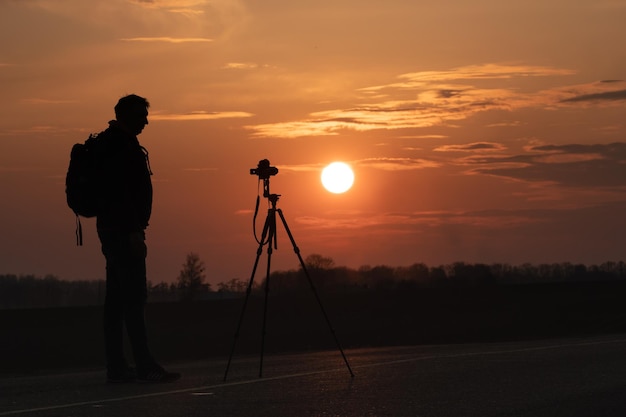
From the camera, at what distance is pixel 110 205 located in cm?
1034

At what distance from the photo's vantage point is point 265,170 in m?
10.9

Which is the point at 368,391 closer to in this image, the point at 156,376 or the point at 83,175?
the point at 156,376

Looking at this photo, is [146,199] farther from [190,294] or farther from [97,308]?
[190,294]

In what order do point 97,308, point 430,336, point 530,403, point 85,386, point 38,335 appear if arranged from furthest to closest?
point 97,308, point 38,335, point 430,336, point 85,386, point 530,403

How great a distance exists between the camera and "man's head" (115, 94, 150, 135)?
10359 mm

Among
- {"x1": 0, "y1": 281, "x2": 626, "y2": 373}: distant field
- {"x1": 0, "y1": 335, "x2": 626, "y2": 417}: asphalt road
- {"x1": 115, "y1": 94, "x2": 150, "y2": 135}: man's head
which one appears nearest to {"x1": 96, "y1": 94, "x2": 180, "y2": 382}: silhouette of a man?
{"x1": 115, "y1": 94, "x2": 150, "y2": 135}: man's head

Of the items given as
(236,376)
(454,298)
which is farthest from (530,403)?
(454,298)

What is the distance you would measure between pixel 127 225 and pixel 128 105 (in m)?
1.07

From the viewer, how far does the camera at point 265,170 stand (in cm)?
1089

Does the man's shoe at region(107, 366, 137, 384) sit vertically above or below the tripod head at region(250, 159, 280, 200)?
below

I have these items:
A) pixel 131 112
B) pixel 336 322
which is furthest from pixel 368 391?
pixel 336 322

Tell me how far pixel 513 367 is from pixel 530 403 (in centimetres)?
249

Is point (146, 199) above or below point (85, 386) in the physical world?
above

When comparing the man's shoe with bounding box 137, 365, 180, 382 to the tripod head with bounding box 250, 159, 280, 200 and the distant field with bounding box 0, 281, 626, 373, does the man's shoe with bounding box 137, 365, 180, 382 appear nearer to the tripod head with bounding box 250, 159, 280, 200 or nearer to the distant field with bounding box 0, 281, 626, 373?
the tripod head with bounding box 250, 159, 280, 200
